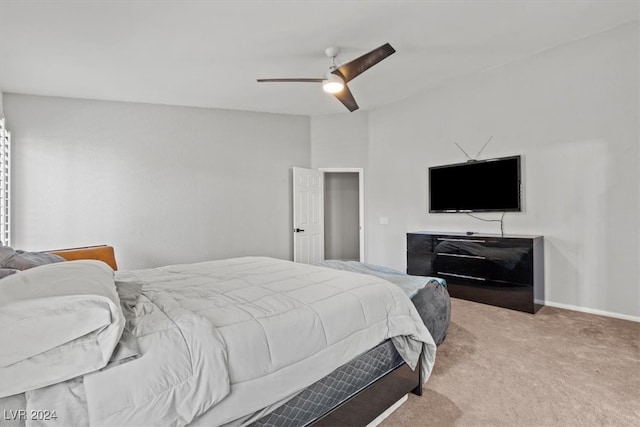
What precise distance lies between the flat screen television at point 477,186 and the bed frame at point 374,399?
288cm

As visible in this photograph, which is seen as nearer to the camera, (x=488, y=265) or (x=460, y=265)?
(x=488, y=265)

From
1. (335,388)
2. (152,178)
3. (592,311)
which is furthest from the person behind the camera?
(152,178)

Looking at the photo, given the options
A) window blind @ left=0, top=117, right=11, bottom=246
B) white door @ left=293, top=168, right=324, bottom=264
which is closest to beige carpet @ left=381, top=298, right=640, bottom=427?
white door @ left=293, top=168, right=324, bottom=264

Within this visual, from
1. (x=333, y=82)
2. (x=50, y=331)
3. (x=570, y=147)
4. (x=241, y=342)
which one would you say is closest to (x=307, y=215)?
(x=333, y=82)

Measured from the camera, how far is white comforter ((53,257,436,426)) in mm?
936

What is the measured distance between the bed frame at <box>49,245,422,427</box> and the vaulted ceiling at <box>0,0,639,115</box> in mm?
2812

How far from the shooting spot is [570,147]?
3.40 metres

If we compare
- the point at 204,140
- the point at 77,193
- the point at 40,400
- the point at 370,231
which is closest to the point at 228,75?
the point at 204,140

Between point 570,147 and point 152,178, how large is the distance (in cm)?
534

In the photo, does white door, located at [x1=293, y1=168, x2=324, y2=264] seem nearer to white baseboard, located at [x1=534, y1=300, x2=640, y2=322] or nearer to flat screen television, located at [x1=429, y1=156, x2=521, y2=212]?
flat screen television, located at [x1=429, y1=156, x2=521, y2=212]

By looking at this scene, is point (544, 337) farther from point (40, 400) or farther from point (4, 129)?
point (4, 129)

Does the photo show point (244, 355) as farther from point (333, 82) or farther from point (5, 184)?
point (5, 184)

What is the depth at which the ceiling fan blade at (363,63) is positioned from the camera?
2.67m

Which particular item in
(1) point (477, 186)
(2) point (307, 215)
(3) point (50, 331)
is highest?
(1) point (477, 186)
